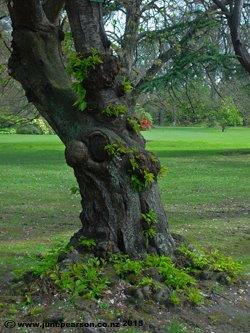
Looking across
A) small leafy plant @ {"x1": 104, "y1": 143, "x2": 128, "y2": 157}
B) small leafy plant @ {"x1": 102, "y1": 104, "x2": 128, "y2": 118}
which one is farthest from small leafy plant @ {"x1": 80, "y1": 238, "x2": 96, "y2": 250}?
small leafy plant @ {"x1": 102, "y1": 104, "x2": 128, "y2": 118}

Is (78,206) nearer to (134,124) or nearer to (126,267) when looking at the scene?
(134,124)

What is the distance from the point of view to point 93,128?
701cm

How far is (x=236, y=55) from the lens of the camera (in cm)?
1647

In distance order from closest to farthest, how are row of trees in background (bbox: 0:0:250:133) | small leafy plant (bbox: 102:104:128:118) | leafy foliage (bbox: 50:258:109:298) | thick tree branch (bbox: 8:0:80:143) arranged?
leafy foliage (bbox: 50:258:109:298)
small leafy plant (bbox: 102:104:128:118)
thick tree branch (bbox: 8:0:80:143)
row of trees in background (bbox: 0:0:250:133)

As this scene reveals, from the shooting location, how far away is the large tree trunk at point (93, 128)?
6.92 m

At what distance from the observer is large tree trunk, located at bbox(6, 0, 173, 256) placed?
22.7 feet

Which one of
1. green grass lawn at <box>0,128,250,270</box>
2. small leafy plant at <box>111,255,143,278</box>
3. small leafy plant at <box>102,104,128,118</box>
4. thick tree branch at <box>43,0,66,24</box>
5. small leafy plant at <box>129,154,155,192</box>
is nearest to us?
small leafy plant at <box>111,255,143,278</box>

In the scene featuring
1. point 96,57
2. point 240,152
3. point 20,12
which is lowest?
point 240,152

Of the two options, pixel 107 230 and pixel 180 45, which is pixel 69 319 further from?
pixel 180 45

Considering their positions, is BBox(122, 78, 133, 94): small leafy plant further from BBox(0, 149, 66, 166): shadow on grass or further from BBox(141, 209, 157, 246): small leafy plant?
BBox(0, 149, 66, 166): shadow on grass

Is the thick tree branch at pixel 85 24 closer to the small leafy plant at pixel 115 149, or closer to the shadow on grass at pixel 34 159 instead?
the small leafy plant at pixel 115 149

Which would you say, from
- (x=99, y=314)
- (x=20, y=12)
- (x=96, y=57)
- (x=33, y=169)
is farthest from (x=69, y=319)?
(x=33, y=169)

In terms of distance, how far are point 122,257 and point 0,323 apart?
5.04ft

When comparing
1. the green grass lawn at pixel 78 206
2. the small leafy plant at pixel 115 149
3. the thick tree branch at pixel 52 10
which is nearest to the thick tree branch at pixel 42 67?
the small leafy plant at pixel 115 149
